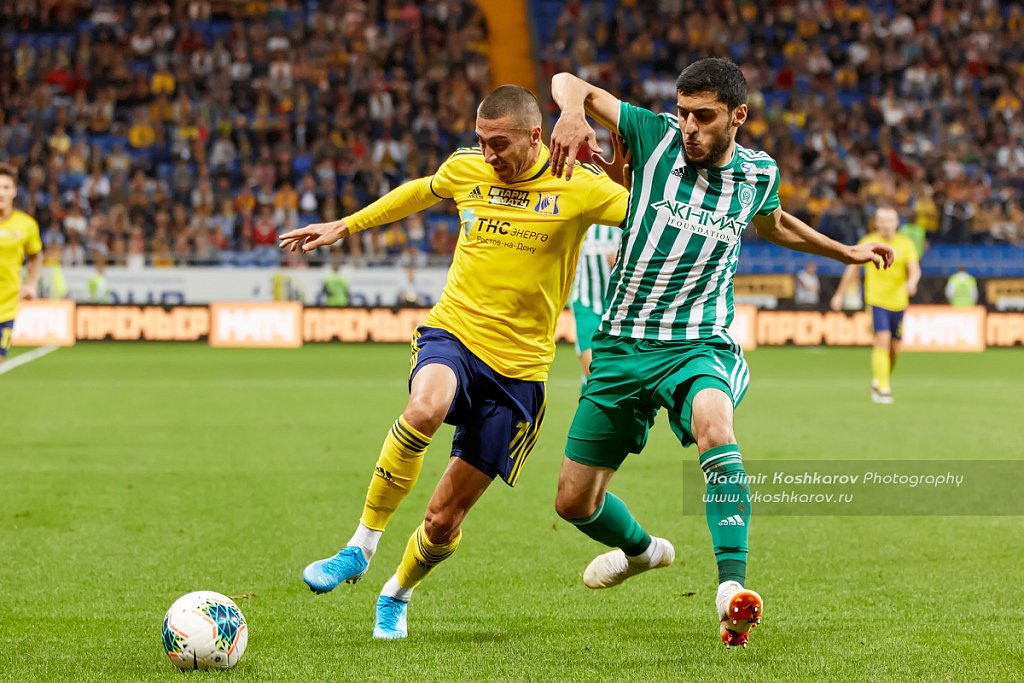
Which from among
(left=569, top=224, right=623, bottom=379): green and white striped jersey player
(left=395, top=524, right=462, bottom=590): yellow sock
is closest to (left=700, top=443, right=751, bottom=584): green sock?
(left=395, top=524, right=462, bottom=590): yellow sock

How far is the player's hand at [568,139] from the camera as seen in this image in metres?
4.76

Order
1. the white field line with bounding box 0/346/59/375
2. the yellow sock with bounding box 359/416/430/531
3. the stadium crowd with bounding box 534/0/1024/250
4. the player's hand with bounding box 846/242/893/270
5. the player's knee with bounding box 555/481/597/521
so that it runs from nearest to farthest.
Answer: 1. the yellow sock with bounding box 359/416/430/531
2. the player's knee with bounding box 555/481/597/521
3. the player's hand with bounding box 846/242/893/270
4. the white field line with bounding box 0/346/59/375
5. the stadium crowd with bounding box 534/0/1024/250

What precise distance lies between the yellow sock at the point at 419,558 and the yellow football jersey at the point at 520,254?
2.40 ft

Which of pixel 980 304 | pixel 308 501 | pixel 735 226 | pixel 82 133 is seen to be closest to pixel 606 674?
pixel 735 226

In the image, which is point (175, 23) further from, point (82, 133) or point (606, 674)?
point (606, 674)

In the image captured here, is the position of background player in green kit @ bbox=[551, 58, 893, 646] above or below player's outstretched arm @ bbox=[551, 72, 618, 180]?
below

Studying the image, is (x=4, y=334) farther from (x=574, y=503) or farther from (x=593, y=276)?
(x=574, y=503)

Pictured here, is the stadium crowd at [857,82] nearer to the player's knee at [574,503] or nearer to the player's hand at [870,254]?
the player's hand at [870,254]

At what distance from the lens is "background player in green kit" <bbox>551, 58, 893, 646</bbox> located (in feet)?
16.4

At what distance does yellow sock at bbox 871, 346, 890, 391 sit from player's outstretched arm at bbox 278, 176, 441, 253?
10.8 m

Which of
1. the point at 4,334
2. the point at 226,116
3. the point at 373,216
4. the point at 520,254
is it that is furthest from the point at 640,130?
the point at 226,116

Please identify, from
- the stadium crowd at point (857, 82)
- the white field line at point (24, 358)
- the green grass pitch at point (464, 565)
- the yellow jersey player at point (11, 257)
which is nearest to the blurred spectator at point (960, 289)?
the stadium crowd at point (857, 82)

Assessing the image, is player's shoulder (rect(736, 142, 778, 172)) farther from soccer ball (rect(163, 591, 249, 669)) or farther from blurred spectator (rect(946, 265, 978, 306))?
blurred spectator (rect(946, 265, 978, 306))

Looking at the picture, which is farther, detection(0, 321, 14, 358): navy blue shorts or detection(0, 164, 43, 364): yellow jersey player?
detection(0, 321, 14, 358): navy blue shorts
